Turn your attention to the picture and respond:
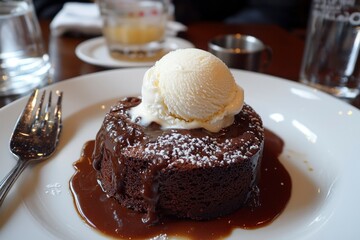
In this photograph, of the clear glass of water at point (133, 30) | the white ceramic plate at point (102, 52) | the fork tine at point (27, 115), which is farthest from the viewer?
the clear glass of water at point (133, 30)

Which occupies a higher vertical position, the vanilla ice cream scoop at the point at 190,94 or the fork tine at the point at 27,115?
the vanilla ice cream scoop at the point at 190,94

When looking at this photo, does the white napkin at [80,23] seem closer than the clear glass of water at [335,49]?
No

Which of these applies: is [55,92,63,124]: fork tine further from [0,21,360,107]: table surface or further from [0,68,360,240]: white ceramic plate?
[0,21,360,107]: table surface

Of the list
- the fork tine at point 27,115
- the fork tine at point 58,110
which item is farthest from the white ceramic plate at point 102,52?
the fork tine at point 27,115

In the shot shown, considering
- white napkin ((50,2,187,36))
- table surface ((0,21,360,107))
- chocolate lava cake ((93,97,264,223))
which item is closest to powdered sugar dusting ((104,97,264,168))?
chocolate lava cake ((93,97,264,223))

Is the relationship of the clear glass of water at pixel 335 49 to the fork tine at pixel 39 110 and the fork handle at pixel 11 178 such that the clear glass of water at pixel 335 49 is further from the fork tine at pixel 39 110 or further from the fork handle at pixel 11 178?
the fork handle at pixel 11 178

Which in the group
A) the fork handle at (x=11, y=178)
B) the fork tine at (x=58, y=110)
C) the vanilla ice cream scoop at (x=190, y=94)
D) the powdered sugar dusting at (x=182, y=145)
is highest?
the vanilla ice cream scoop at (x=190, y=94)

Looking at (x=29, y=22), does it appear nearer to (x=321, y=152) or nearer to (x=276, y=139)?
(x=276, y=139)
